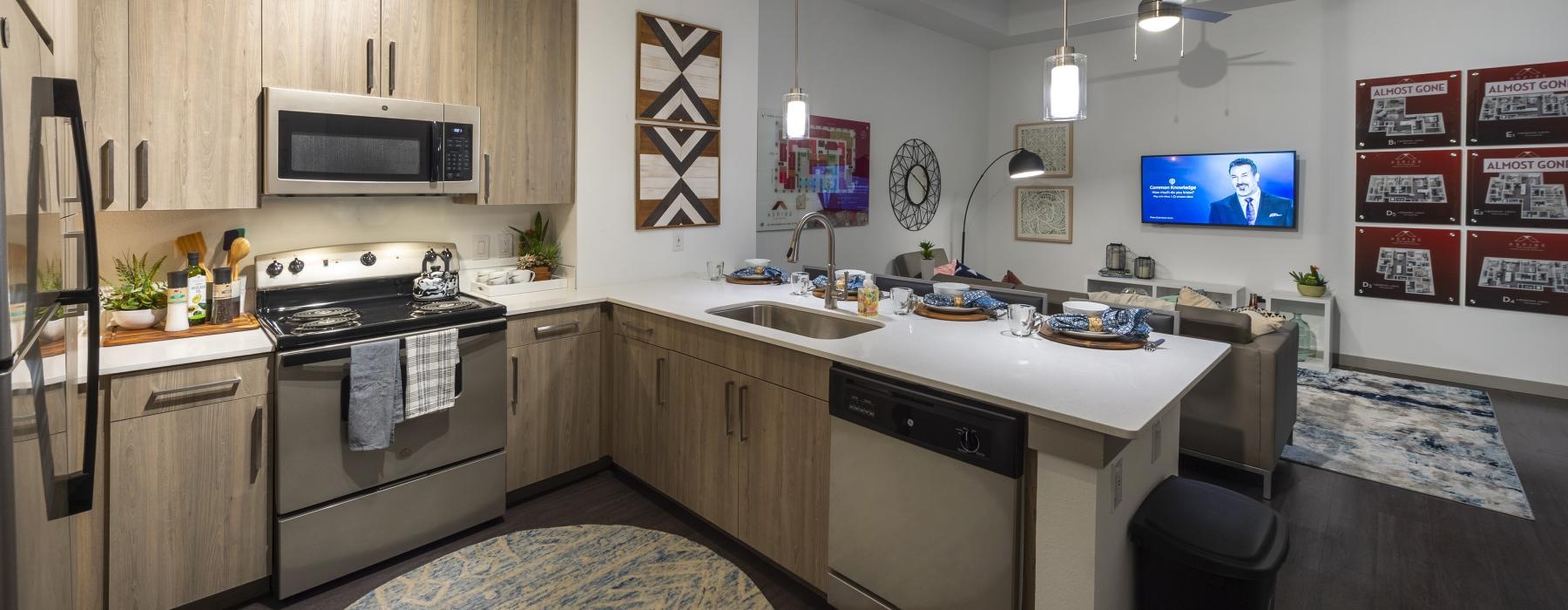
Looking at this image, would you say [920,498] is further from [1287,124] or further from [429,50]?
[1287,124]

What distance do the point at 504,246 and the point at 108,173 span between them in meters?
1.50

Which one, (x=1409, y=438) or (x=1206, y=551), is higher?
(x=1206, y=551)

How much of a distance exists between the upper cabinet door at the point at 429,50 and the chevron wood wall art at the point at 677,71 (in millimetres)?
815

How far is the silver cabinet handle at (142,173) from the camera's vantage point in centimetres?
220

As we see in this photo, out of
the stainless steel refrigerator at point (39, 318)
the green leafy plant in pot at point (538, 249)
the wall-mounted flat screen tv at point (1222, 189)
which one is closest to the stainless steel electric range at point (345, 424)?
the green leafy plant in pot at point (538, 249)

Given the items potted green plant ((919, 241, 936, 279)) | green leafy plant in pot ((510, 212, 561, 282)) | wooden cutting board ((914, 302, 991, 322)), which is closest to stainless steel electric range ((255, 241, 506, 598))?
green leafy plant in pot ((510, 212, 561, 282))

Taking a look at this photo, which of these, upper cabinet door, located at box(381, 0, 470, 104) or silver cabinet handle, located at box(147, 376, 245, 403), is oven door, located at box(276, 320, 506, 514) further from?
upper cabinet door, located at box(381, 0, 470, 104)

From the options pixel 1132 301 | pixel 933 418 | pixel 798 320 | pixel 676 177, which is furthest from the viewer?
pixel 676 177

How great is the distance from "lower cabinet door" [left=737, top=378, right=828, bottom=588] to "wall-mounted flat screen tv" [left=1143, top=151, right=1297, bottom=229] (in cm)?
512

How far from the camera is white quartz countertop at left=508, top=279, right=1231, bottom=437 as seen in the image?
1.61m

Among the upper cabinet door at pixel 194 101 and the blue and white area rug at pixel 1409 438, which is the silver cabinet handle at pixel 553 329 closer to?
the upper cabinet door at pixel 194 101

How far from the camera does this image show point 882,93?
5789 millimetres

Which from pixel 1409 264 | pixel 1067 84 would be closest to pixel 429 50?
pixel 1067 84

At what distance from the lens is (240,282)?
8.52 ft
